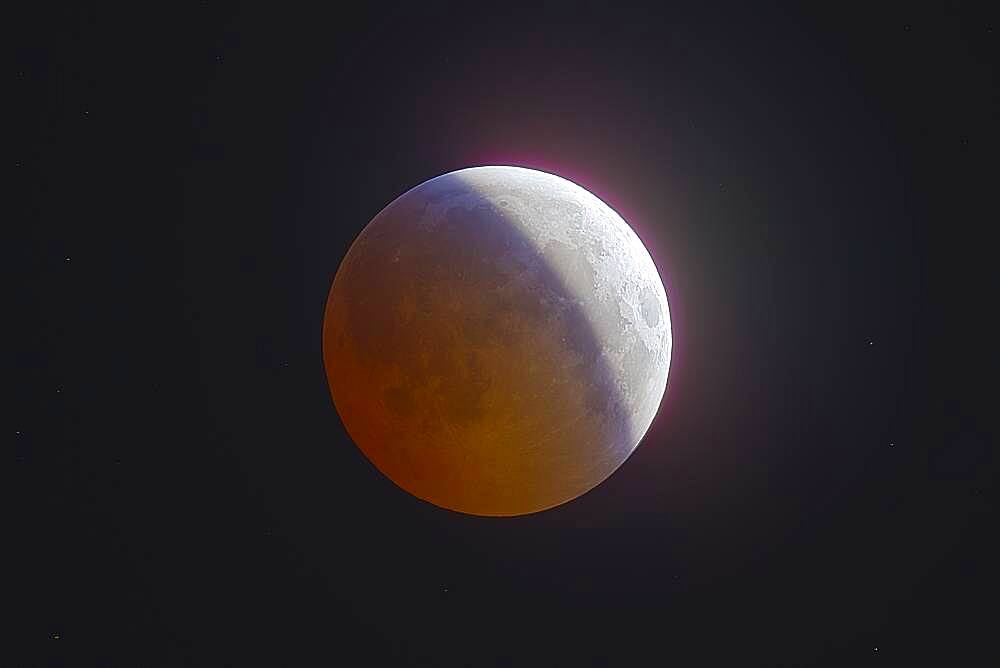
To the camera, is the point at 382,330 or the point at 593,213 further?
the point at 593,213

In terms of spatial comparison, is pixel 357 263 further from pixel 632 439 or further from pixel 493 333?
pixel 632 439

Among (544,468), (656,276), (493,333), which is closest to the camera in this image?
(493,333)

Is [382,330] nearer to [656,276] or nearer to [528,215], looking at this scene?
[528,215]

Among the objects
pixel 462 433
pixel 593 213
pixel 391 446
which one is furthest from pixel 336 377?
pixel 593 213

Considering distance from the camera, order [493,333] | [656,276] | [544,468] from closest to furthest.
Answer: [493,333], [544,468], [656,276]

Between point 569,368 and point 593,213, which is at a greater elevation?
point 593,213

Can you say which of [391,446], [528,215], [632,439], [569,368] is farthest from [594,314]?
[391,446]

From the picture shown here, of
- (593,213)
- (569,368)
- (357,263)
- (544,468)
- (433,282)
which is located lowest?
(544,468)
